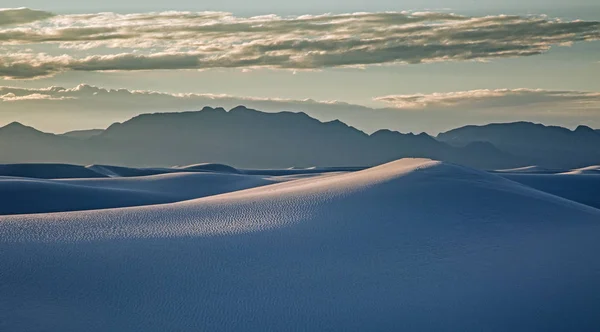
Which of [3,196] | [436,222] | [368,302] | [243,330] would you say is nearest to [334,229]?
[436,222]

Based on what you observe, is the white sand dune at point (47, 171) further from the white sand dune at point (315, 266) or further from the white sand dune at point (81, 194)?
the white sand dune at point (315, 266)

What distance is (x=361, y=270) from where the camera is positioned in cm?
1927

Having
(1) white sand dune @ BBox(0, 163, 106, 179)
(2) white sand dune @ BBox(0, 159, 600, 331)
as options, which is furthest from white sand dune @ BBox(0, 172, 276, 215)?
(1) white sand dune @ BBox(0, 163, 106, 179)

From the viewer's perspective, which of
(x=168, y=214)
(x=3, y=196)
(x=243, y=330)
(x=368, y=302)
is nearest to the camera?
(x=243, y=330)

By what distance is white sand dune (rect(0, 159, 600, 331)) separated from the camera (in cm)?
1611

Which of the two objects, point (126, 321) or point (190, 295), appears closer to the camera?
point (126, 321)

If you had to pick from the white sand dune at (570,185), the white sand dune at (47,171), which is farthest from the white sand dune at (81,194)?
the white sand dune at (47,171)

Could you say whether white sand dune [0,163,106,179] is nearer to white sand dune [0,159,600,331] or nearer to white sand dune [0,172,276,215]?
white sand dune [0,172,276,215]

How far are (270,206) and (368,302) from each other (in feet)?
35.2

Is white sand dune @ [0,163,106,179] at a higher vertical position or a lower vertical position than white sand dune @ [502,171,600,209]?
higher

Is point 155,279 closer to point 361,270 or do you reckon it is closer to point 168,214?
point 361,270

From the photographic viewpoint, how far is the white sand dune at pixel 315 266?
634 inches

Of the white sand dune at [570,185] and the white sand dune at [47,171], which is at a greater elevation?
the white sand dune at [47,171]

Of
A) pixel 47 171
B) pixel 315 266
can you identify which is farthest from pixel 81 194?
pixel 47 171
